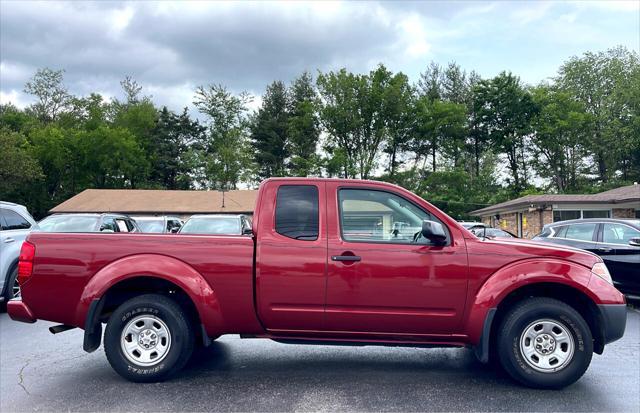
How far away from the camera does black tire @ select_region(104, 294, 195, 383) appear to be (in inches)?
185

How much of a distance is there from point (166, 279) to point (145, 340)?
0.63 metres

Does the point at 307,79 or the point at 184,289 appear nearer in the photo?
the point at 184,289

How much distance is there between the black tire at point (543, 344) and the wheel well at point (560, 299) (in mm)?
167

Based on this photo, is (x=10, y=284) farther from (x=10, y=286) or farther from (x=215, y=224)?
(x=215, y=224)

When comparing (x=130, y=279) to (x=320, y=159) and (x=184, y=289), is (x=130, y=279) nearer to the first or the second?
(x=184, y=289)

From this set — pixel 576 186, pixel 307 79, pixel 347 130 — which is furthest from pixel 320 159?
pixel 576 186

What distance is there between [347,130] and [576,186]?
2496cm

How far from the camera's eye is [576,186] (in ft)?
175

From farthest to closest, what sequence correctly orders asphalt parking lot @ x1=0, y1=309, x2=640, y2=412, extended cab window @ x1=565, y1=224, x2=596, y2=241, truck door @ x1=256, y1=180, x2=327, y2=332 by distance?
extended cab window @ x1=565, y1=224, x2=596, y2=241 → truck door @ x1=256, y1=180, x2=327, y2=332 → asphalt parking lot @ x1=0, y1=309, x2=640, y2=412

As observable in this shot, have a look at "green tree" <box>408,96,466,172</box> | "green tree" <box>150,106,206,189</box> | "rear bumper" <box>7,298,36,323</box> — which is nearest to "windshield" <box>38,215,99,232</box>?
"rear bumper" <box>7,298,36,323</box>

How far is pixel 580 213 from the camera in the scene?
28578 mm

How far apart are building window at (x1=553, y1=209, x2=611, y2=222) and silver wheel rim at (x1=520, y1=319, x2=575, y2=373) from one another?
26414 millimetres

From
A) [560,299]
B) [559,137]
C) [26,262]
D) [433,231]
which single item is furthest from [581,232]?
[559,137]

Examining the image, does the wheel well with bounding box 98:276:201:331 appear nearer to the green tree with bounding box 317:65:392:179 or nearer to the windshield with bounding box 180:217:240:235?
the windshield with bounding box 180:217:240:235
